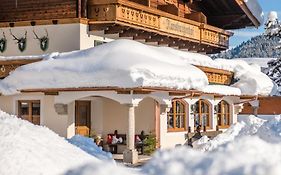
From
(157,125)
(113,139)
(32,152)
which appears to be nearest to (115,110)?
(113,139)

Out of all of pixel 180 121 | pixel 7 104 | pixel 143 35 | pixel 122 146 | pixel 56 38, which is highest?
pixel 143 35

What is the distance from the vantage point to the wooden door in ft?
60.3

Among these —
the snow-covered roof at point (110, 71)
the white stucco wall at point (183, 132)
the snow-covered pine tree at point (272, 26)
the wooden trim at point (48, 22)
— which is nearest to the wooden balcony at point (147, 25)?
the wooden trim at point (48, 22)

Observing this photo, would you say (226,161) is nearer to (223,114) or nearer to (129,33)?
(129,33)

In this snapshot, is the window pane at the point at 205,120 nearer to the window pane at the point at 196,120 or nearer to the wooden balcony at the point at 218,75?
the window pane at the point at 196,120

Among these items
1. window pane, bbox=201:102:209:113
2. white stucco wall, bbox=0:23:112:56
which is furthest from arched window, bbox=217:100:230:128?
white stucco wall, bbox=0:23:112:56

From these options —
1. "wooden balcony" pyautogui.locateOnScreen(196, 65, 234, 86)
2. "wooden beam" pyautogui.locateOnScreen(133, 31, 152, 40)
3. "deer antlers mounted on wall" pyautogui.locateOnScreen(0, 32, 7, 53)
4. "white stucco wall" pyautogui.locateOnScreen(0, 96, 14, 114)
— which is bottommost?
"white stucco wall" pyautogui.locateOnScreen(0, 96, 14, 114)

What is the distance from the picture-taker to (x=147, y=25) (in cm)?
2014

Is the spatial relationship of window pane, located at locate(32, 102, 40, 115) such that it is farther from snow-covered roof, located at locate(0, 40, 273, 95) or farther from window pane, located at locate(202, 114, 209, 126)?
window pane, located at locate(202, 114, 209, 126)

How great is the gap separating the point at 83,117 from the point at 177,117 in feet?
12.6

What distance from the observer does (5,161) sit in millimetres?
7371

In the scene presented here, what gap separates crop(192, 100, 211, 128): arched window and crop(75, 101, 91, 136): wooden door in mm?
4769

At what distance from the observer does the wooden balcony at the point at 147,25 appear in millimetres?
18406

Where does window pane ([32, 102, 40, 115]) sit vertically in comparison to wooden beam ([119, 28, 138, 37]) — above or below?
below
